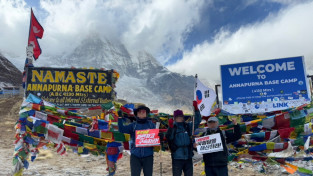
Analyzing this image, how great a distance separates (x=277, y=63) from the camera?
7613mm

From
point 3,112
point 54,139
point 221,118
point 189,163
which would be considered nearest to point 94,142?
point 54,139

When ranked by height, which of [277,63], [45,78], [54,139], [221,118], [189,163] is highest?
[45,78]

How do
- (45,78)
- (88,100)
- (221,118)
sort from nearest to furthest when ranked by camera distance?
(221,118) → (45,78) → (88,100)

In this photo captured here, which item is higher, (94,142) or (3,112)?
(3,112)

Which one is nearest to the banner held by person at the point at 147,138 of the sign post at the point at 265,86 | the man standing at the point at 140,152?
the man standing at the point at 140,152

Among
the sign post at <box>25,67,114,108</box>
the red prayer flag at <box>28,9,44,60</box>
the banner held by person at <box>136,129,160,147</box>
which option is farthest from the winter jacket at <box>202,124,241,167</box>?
the red prayer flag at <box>28,9,44,60</box>

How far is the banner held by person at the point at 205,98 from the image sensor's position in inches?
208

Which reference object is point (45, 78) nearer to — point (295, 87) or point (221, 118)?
point (221, 118)

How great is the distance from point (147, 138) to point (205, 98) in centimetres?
170

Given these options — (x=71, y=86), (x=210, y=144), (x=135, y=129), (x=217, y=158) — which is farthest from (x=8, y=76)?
(x=217, y=158)

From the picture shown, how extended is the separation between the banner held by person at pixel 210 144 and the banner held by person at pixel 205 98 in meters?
0.93

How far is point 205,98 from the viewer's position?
5.38 m

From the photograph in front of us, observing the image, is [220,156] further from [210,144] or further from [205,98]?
[205,98]

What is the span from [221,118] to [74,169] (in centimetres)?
687
